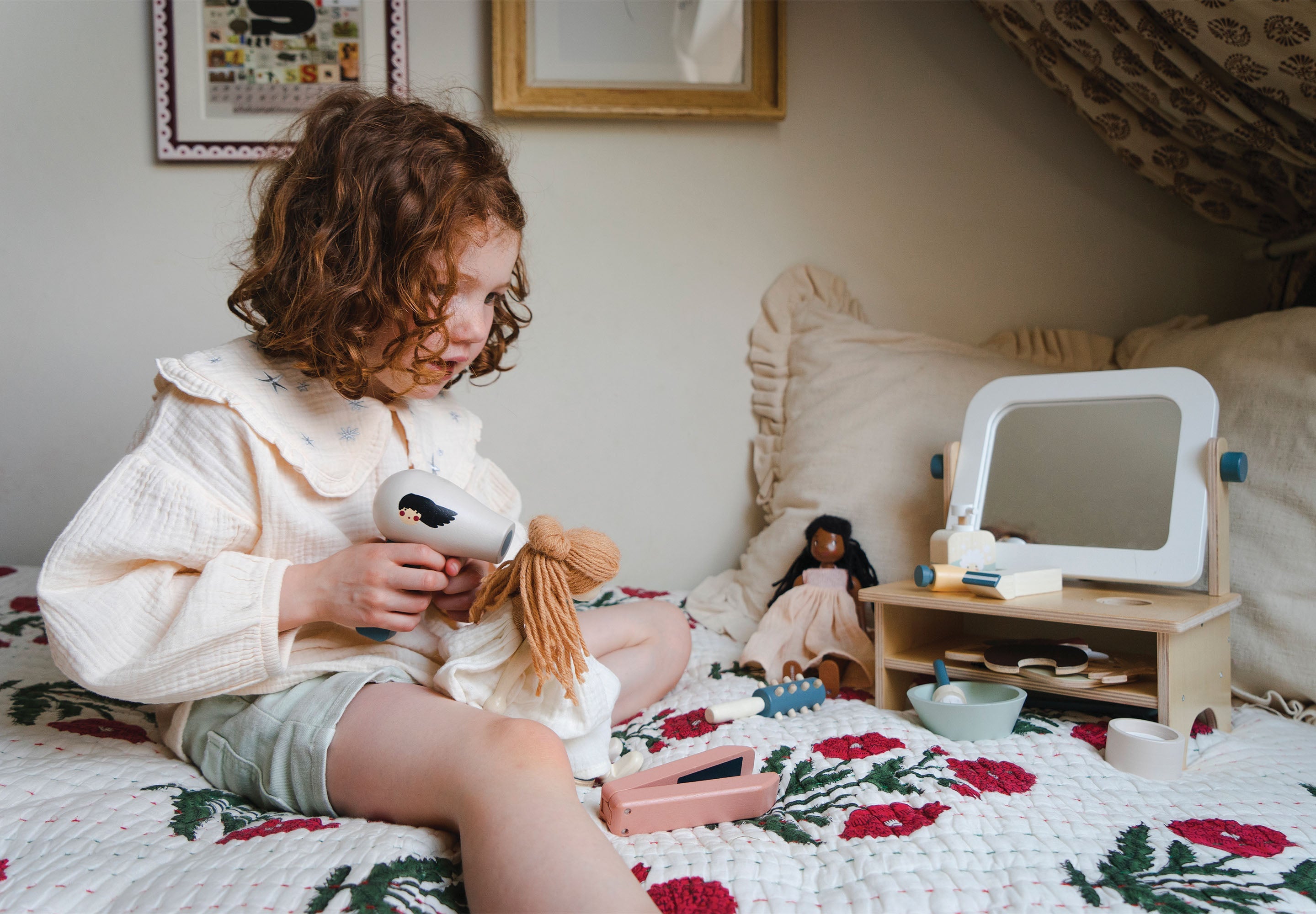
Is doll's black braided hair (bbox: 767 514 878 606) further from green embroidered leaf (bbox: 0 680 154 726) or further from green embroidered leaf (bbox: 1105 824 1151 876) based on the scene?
green embroidered leaf (bbox: 0 680 154 726)

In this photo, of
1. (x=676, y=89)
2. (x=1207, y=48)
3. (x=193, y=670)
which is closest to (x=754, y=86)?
(x=676, y=89)

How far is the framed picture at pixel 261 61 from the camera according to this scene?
143 cm

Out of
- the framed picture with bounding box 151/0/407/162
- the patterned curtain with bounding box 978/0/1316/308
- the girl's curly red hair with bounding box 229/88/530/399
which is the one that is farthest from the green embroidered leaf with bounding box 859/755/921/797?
the framed picture with bounding box 151/0/407/162

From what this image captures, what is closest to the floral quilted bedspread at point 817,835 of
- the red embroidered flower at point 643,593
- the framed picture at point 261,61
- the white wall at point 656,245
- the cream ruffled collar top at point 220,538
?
the cream ruffled collar top at point 220,538

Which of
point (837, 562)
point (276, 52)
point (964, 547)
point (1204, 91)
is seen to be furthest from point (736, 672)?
point (276, 52)

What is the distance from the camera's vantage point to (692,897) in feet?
1.83

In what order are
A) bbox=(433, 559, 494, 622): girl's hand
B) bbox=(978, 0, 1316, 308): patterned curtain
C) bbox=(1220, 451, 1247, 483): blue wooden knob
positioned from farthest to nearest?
1. bbox=(978, 0, 1316, 308): patterned curtain
2. bbox=(1220, 451, 1247, 483): blue wooden knob
3. bbox=(433, 559, 494, 622): girl's hand

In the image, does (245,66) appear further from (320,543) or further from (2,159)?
(320,543)

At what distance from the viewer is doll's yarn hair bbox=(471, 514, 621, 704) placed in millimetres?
720

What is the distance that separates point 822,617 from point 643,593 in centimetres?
38

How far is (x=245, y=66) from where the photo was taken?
4.73 feet

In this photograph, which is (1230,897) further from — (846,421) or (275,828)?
(846,421)

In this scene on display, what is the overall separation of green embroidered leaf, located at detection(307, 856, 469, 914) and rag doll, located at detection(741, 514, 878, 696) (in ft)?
1.84

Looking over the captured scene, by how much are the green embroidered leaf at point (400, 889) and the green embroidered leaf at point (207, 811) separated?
0.17m
